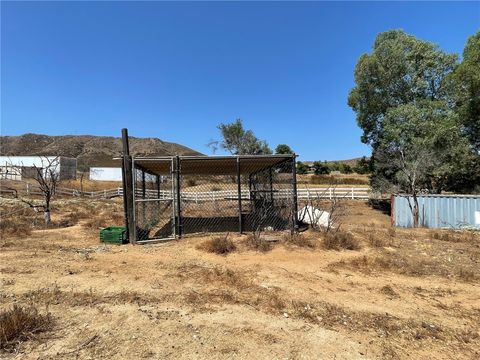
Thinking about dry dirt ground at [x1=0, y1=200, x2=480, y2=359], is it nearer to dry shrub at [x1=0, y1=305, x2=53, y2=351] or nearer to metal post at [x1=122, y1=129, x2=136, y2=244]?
dry shrub at [x1=0, y1=305, x2=53, y2=351]

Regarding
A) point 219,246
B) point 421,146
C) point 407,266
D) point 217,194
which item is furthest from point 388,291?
point 217,194

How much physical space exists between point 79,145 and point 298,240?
10897cm

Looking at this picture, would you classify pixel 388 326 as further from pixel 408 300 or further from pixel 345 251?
pixel 345 251

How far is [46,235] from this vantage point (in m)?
10.6

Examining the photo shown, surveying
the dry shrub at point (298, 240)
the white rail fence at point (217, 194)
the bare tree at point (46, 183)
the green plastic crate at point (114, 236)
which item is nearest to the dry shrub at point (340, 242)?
the dry shrub at point (298, 240)

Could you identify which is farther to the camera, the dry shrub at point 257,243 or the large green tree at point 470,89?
the large green tree at point 470,89

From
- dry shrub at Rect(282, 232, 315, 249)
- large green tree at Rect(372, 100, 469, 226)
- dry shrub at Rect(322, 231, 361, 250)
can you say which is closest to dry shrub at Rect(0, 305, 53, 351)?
dry shrub at Rect(282, 232, 315, 249)

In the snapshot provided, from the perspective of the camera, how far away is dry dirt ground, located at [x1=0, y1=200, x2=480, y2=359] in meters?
3.42

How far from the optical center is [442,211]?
1493 cm

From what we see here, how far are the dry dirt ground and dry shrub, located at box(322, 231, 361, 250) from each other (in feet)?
0.77

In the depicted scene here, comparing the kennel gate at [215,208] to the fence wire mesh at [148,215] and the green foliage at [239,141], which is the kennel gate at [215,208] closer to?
the fence wire mesh at [148,215]

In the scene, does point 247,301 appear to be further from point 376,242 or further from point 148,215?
point 148,215

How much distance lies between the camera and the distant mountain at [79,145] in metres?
91.2

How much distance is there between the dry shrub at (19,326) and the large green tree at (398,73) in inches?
961
